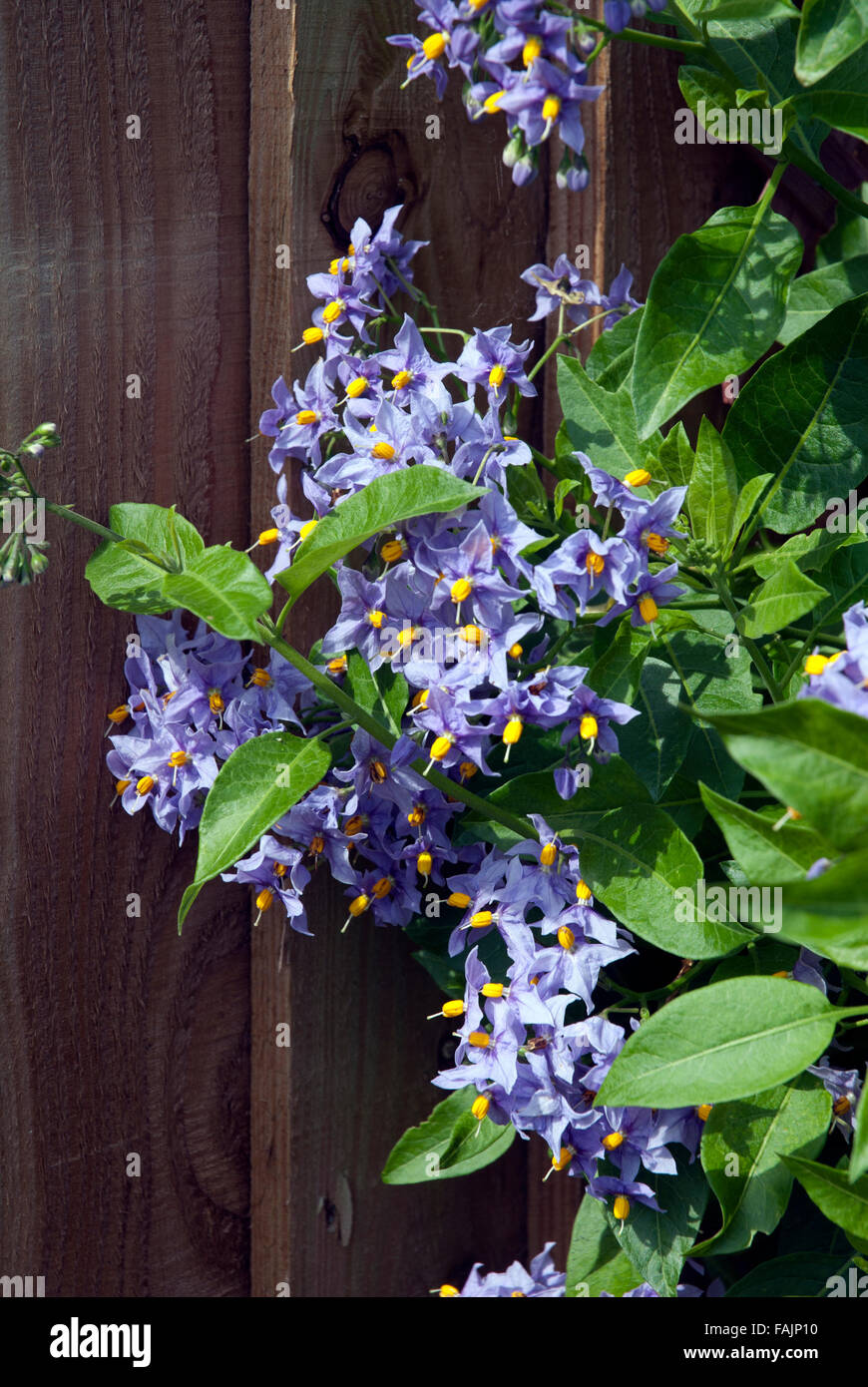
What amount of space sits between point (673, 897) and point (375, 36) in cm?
94

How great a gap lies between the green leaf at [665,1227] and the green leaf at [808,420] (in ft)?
2.16

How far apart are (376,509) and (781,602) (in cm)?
34

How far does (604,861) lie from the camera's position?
103 centimetres

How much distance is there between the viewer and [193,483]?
4.04 ft

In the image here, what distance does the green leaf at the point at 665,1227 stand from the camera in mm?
1141

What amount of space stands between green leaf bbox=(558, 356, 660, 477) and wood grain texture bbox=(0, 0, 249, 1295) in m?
0.36

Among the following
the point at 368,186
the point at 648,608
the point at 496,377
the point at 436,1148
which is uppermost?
the point at 368,186

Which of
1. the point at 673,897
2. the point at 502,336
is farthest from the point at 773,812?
the point at 502,336

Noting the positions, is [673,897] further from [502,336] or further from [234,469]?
[234,469]

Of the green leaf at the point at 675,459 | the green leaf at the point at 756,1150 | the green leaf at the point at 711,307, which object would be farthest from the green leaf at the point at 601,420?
the green leaf at the point at 756,1150

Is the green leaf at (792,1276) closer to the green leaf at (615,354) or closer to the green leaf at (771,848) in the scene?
the green leaf at (771,848)

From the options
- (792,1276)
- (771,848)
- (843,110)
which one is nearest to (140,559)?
(771,848)

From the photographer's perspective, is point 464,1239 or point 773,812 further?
point 464,1239

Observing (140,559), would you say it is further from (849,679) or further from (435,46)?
(849,679)
